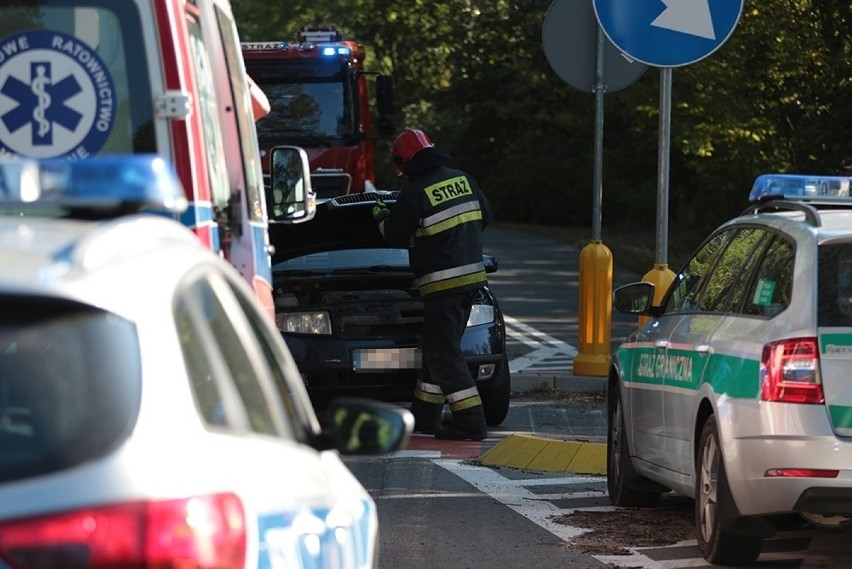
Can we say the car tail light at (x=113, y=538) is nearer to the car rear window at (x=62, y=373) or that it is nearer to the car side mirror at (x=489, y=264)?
the car rear window at (x=62, y=373)

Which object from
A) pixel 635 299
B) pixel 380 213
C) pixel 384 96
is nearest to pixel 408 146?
pixel 380 213

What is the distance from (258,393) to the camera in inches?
152

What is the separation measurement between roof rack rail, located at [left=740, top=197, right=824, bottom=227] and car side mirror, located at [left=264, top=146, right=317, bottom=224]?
6.61 ft

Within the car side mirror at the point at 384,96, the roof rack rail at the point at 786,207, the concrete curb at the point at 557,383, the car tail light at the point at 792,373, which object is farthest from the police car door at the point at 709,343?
the car side mirror at the point at 384,96

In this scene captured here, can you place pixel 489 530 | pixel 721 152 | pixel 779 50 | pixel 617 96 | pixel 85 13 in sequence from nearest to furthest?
pixel 85 13
pixel 489 530
pixel 779 50
pixel 721 152
pixel 617 96

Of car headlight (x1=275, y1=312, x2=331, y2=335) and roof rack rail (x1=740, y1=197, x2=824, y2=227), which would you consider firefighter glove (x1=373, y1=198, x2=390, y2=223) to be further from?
roof rack rail (x1=740, y1=197, x2=824, y2=227)

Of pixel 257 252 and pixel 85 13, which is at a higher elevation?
pixel 85 13

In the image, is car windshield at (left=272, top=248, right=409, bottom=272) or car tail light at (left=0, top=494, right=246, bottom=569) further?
car windshield at (left=272, top=248, right=409, bottom=272)

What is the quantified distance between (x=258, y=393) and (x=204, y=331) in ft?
1.37

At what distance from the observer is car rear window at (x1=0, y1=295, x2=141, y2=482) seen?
120 inches

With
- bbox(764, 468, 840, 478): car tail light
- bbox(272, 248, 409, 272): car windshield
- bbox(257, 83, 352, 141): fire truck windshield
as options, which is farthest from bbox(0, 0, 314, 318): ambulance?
bbox(257, 83, 352, 141): fire truck windshield

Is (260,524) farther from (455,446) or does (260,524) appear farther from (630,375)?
(455,446)

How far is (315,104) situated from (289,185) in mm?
12119

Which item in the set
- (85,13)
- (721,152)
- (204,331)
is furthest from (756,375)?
(721,152)
